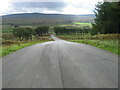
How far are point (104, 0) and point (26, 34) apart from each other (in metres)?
60.8

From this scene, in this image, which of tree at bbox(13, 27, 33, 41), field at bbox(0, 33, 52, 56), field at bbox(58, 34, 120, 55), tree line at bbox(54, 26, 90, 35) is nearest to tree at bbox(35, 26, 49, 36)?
tree line at bbox(54, 26, 90, 35)

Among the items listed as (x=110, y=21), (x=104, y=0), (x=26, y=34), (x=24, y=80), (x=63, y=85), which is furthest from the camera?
(x=26, y=34)

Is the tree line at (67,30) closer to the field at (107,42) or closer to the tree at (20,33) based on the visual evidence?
the tree at (20,33)

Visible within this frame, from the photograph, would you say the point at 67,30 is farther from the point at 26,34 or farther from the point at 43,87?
the point at 43,87

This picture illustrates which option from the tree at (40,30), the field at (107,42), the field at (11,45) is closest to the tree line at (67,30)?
the tree at (40,30)

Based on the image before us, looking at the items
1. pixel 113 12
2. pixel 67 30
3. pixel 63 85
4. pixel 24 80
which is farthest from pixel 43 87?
pixel 67 30

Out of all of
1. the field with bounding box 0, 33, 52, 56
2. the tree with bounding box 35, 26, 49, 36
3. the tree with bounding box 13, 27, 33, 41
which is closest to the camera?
the field with bounding box 0, 33, 52, 56

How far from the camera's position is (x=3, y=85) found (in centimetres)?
423

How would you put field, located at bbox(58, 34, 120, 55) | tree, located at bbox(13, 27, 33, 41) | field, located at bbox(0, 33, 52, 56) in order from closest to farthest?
field, located at bbox(58, 34, 120, 55)
field, located at bbox(0, 33, 52, 56)
tree, located at bbox(13, 27, 33, 41)

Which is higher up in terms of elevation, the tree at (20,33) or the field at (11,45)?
the tree at (20,33)

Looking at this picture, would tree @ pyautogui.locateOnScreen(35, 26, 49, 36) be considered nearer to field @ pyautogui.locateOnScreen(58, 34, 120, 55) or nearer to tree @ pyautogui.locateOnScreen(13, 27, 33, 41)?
tree @ pyautogui.locateOnScreen(13, 27, 33, 41)

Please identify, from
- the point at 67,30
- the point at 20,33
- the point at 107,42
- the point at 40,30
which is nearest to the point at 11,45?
the point at 107,42

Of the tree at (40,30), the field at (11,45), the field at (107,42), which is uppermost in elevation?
the tree at (40,30)

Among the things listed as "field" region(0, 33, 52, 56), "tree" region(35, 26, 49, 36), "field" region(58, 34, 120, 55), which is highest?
"tree" region(35, 26, 49, 36)
